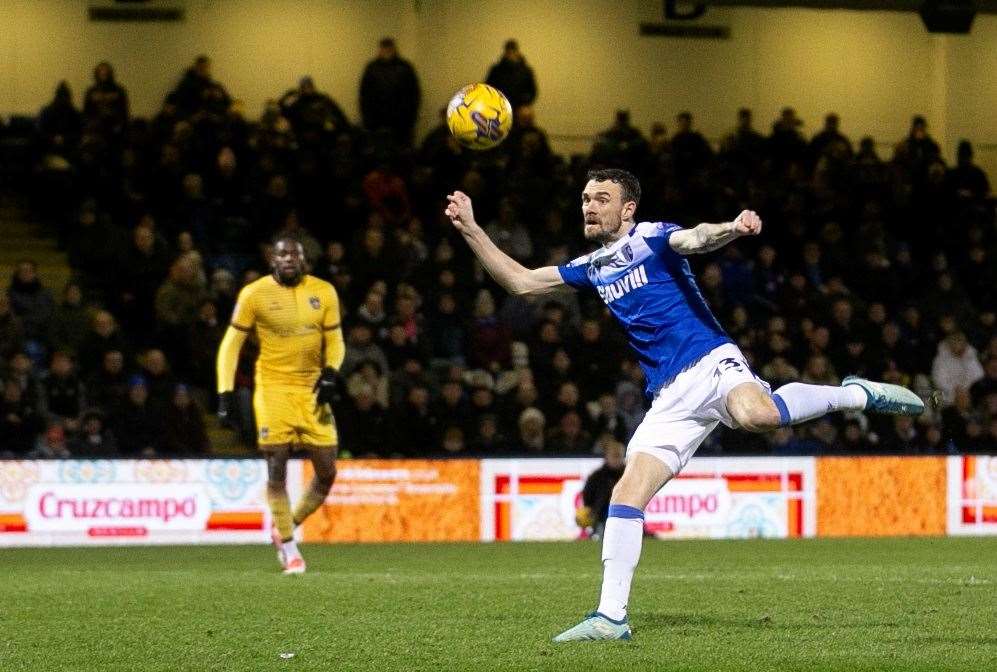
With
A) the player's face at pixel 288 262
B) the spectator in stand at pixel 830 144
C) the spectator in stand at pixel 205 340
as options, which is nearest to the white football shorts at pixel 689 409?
the player's face at pixel 288 262

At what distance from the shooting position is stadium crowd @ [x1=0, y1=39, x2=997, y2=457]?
60.1ft

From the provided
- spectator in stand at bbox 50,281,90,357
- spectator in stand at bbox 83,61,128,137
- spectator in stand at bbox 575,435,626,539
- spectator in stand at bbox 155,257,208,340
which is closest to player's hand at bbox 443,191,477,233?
spectator in stand at bbox 575,435,626,539

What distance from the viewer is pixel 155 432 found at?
17594 mm

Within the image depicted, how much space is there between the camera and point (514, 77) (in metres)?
22.7

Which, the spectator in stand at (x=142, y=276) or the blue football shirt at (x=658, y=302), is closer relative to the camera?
the blue football shirt at (x=658, y=302)

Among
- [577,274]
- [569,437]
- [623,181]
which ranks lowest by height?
[569,437]

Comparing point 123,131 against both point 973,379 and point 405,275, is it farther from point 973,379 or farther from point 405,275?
point 973,379

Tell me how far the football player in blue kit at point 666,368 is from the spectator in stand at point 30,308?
11108 mm

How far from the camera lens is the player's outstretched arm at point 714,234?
7.42 metres

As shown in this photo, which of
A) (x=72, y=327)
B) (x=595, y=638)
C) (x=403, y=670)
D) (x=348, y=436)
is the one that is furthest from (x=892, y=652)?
(x=72, y=327)

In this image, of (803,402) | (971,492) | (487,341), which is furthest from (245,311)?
(971,492)

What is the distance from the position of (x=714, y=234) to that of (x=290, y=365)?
5.83 m

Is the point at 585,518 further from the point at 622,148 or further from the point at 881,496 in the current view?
the point at 622,148

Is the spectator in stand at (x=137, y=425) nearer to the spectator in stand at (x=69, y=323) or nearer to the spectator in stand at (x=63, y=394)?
the spectator in stand at (x=63, y=394)
